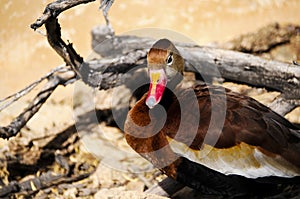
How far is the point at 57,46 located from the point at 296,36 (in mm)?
2666

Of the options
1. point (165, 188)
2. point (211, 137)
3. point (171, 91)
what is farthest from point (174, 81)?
point (165, 188)

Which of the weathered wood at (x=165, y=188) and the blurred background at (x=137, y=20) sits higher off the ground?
the blurred background at (x=137, y=20)

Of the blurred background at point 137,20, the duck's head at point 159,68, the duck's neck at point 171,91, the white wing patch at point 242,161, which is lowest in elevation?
the white wing patch at point 242,161

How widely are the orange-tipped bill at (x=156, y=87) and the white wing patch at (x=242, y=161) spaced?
412mm

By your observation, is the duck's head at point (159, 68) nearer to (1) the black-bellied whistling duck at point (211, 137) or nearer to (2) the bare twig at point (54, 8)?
(1) the black-bellied whistling duck at point (211, 137)

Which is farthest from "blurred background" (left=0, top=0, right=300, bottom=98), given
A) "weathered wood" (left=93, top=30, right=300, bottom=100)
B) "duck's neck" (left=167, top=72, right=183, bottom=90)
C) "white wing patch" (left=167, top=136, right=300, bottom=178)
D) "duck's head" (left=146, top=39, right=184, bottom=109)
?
"white wing patch" (left=167, top=136, right=300, bottom=178)

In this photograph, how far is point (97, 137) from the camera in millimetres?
4344

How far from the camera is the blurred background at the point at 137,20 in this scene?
5.38 m

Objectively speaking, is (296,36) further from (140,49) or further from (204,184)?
(204,184)

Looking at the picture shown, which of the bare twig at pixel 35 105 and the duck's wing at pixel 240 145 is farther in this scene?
the bare twig at pixel 35 105

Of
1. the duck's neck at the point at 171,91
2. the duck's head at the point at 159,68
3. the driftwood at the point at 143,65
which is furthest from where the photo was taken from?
the driftwood at the point at 143,65

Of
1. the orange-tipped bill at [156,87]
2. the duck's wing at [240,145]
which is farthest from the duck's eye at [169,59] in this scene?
the duck's wing at [240,145]

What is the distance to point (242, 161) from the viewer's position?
3068mm

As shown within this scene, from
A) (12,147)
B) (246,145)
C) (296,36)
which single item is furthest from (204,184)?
(296,36)
